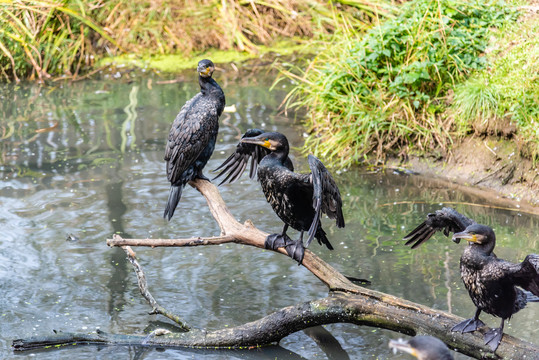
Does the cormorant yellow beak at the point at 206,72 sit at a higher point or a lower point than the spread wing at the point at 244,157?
higher

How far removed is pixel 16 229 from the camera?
17.0ft

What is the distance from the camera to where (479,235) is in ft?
9.82

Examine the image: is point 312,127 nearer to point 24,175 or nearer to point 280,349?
point 24,175

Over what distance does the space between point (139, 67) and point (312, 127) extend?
342 centimetres

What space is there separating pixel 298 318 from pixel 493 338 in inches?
36.9

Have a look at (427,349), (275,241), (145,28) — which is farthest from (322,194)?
(145,28)

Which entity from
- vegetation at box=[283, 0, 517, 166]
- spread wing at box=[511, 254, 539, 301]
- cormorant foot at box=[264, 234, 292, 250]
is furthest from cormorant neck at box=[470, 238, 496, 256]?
vegetation at box=[283, 0, 517, 166]

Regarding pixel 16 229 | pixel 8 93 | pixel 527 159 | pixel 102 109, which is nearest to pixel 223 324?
pixel 16 229

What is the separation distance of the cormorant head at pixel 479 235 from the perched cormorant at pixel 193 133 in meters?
1.75

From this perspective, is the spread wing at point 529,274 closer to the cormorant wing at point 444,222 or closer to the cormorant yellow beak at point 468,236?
the cormorant yellow beak at point 468,236

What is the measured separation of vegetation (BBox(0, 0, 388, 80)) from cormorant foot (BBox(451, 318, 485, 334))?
20.8 feet

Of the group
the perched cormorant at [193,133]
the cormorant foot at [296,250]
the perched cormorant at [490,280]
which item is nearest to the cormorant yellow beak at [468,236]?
the perched cormorant at [490,280]

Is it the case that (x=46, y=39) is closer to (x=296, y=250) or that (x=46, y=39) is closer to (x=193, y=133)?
(x=193, y=133)

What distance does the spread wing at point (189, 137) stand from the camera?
4168 millimetres
